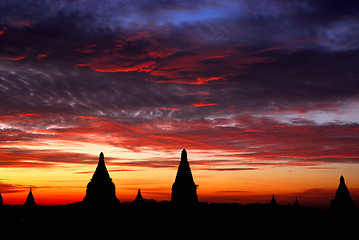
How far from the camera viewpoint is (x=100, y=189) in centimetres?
4134

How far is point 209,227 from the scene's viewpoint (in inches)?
1823

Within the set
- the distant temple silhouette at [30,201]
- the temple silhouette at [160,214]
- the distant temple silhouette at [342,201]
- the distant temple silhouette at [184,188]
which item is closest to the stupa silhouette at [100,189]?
the temple silhouette at [160,214]

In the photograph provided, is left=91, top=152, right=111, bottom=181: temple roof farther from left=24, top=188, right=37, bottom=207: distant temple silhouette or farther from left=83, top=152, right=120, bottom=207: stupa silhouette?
left=24, top=188, right=37, bottom=207: distant temple silhouette

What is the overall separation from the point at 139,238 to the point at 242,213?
59.7 feet

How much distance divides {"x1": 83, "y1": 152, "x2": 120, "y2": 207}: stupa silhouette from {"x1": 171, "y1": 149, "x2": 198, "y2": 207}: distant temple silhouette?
694cm

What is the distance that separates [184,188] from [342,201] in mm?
21973

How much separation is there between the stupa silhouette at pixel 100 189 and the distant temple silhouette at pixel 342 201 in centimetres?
2891

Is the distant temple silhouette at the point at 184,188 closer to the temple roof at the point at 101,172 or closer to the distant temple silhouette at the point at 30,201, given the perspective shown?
the temple roof at the point at 101,172

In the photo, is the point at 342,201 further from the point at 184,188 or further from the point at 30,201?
the point at 30,201

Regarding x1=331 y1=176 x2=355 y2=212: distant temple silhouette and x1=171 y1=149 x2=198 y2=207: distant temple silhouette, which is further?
x1=331 y1=176 x2=355 y2=212: distant temple silhouette

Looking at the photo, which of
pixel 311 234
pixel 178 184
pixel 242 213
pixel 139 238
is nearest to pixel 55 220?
pixel 139 238

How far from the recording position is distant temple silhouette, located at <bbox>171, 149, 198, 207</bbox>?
1734 inches

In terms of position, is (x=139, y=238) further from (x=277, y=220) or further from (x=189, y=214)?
(x=277, y=220)

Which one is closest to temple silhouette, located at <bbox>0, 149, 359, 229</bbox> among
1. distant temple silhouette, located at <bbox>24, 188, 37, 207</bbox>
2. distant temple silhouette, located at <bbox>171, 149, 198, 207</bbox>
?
distant temple silhouette, located at <bbox>171, 149, 198, 207</bbox>
